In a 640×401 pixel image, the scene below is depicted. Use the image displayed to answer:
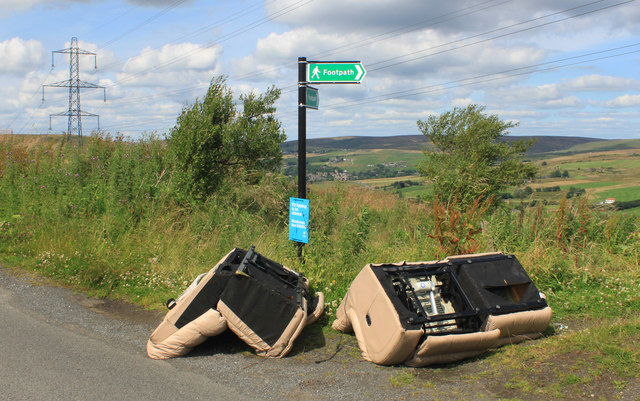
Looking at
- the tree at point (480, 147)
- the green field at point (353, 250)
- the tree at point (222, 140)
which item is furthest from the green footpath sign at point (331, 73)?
the tree at point (480, 147)

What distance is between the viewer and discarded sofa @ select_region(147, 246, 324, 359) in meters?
4.57

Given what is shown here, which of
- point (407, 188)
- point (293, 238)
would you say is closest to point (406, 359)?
point (293, 238)

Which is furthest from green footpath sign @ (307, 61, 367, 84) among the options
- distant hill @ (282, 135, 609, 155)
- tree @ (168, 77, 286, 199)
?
distant hill @ (282, 135, 609, 155)

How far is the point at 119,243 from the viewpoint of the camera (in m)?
7.69

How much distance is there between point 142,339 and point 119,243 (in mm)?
2951

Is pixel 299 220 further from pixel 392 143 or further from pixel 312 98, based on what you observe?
pixel 392 143

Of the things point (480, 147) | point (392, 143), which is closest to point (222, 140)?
point (480, 147)

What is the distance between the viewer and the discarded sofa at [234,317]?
4566 millimetres

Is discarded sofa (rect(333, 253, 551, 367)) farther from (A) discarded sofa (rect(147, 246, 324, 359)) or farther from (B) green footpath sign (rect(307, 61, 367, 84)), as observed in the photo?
(B) green footpath sign (rect(307, 61, 367, 84))

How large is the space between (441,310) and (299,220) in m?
2.35

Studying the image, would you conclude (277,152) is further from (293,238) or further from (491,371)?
(491,371)

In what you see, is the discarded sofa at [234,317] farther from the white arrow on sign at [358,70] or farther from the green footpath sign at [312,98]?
the white arrow on sign at [358,70]

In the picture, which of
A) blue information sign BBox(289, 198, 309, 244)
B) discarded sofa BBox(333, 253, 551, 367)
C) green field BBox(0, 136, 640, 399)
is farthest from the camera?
blue information sign BBox(289, 198, 309, 244)

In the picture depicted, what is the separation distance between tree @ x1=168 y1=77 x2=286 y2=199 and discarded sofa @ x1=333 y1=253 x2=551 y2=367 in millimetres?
8478
